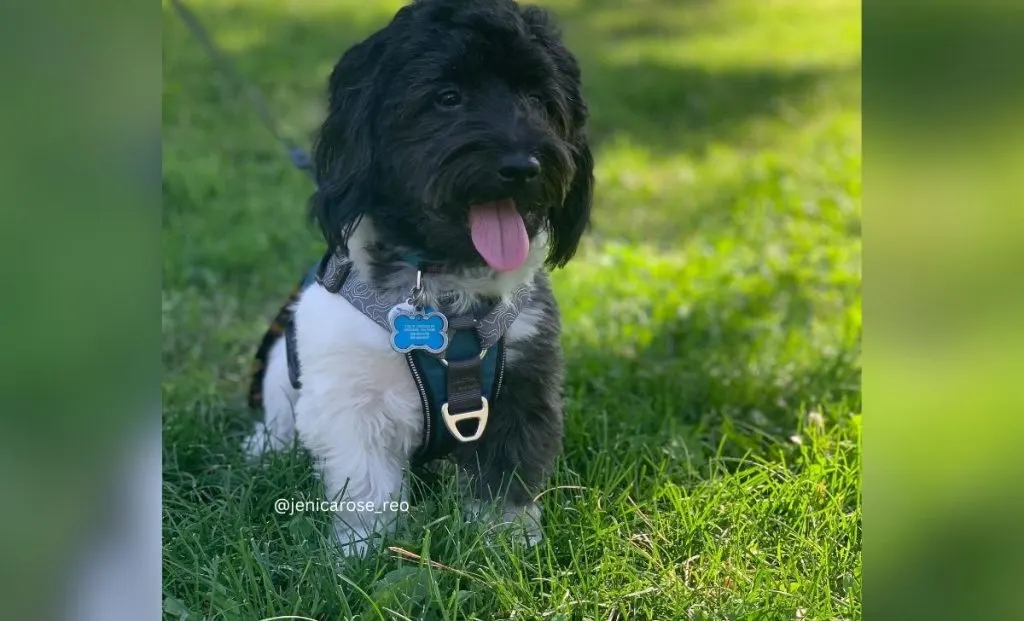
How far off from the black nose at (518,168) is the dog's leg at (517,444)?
0.57 meters

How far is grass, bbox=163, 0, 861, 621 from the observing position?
2.67 metres

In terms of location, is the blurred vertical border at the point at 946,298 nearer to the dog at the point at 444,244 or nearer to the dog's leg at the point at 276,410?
the dog at the point at 444,244

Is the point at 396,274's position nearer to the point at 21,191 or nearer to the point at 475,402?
the point at 475,402

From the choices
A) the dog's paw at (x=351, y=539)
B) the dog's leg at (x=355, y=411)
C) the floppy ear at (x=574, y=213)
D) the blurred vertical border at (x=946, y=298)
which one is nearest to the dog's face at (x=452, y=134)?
the floppy ear at (x=574, y=213)

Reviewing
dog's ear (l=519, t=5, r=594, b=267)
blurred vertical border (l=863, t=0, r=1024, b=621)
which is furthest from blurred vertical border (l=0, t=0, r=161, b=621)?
dog's ear (l=519, t=5, r=594, b=267)

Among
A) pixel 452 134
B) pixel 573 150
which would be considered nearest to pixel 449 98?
pixel 452 134

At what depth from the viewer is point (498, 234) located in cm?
284

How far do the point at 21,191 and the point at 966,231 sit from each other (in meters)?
1.64

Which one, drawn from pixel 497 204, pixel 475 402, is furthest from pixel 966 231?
pixel 475 402

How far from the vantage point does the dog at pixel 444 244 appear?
9.09ft

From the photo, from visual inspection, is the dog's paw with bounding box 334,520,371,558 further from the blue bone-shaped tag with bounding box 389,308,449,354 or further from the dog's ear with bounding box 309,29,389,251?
the dog's ear with bounding box 309,29,389,251

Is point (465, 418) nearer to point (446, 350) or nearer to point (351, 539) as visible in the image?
point (446, 350)

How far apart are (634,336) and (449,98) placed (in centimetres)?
228

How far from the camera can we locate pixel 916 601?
1.85 m
